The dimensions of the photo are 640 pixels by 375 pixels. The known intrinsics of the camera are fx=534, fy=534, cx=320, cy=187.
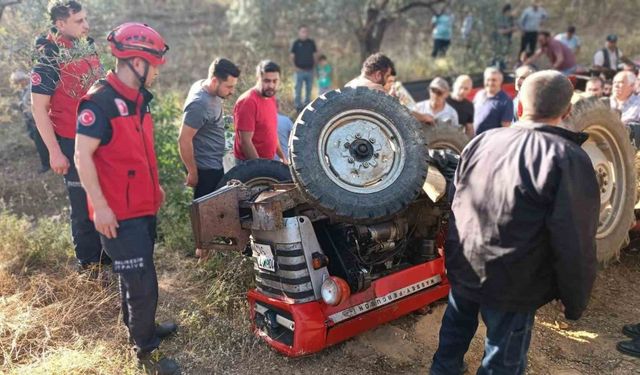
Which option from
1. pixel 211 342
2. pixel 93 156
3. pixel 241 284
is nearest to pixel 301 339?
pixel 211 342

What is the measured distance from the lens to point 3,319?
3.76 m

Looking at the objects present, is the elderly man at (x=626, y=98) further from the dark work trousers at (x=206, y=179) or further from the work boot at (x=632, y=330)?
the dark work trousers at (x=206, y=179)

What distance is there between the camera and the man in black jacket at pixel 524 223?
7.84ft

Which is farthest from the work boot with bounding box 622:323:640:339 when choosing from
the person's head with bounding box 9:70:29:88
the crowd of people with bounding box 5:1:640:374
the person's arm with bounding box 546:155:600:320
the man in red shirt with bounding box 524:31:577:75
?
the man in red shirt with bounding box 524:31:577:75

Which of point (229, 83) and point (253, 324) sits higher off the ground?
point (229, 83)

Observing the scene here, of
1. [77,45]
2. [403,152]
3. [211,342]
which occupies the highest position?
[77,45]

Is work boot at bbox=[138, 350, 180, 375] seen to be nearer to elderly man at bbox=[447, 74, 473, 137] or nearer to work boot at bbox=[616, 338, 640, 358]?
work boot at bbox=[616, 338, 640, 358]

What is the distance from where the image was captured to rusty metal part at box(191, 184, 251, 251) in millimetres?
3283

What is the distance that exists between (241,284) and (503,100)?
3.78 metres

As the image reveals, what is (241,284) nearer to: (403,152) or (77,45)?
(403,152)

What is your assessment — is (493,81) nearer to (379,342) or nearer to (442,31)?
(379,342)

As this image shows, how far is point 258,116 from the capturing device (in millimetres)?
4578

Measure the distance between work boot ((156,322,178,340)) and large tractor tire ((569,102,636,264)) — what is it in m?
3.34

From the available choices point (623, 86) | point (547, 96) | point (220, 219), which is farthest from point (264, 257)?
point (623, 86)
